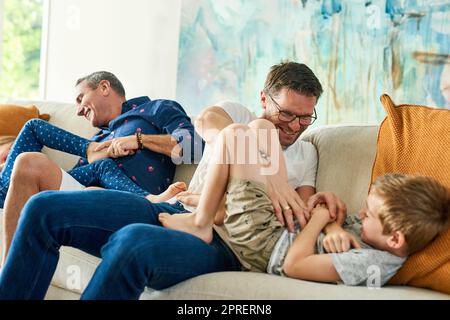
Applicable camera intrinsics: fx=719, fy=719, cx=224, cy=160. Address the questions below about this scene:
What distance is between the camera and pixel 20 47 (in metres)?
6.38

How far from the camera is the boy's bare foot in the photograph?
6.11 ft

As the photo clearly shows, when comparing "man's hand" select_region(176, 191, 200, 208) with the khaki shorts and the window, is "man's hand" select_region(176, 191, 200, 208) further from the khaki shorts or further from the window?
the window

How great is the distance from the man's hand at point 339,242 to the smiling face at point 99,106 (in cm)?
153

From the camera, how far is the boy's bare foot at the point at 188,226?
1862 millimetres

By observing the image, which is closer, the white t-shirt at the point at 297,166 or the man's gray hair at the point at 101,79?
the white t-shirt at the point at 297,166

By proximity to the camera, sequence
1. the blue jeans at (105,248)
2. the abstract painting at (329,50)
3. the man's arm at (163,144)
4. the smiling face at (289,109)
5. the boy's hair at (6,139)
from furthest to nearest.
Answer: the abstract painting at (329,50) → the boy's hair at (6,139) → the man's arm at (163,144) → the smiling face at (289,109) → the blue jeans at (105,248)

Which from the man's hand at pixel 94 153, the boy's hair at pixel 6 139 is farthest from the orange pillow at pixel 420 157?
the boy's hair at pixel 6 139

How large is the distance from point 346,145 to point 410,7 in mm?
1386

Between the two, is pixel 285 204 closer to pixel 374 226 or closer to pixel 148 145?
pixel 374 226

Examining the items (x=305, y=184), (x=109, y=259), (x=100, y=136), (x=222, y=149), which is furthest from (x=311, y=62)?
(x=109, y=259)

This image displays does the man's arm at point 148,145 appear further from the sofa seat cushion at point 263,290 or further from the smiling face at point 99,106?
the sofa seat cushion at point 263,290

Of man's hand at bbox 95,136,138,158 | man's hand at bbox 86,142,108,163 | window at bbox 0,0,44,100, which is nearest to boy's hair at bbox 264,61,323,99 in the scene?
man's hand at bbox 95,136,138,158

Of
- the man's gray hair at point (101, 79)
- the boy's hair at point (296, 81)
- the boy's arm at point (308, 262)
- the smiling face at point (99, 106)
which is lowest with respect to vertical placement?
the boy's arm at point (308, 262)
